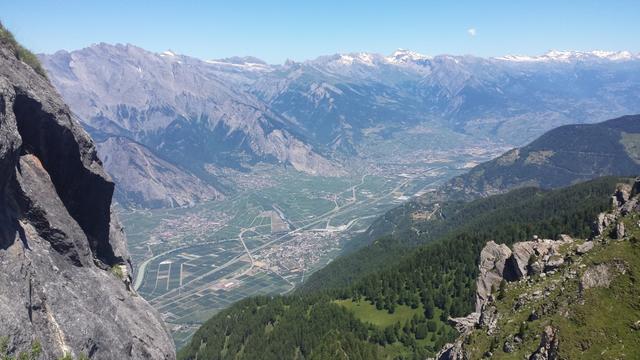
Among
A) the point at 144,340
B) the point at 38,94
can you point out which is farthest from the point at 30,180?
Result: the point at 144,340

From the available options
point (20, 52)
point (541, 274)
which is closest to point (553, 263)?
point (541, 274)

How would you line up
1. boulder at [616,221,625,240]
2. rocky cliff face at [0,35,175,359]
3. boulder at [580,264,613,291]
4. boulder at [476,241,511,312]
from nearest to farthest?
rocky cliff face at [0,35,175,359] → boulder at [580,264,613,291] → boulder at [616,221,625,240] → boulder at [476,241,511,312]

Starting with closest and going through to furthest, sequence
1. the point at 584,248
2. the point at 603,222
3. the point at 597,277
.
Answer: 1. the point at 597,277
2. the point at 584,248
3. the point at 603,222

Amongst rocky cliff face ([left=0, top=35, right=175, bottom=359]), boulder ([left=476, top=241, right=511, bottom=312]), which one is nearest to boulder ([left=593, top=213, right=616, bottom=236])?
boulder ([left=476, top=241, right=511, bottom=312])

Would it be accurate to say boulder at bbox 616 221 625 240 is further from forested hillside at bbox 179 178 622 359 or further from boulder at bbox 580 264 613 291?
forested hillside at bbox 179 178 622 359

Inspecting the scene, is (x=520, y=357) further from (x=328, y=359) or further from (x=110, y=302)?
(x=328, y=359)

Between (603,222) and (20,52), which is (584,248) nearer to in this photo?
(603,222)

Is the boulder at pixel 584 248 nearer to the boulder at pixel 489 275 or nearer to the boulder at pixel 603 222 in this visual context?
the boulder at pixel 603 222
